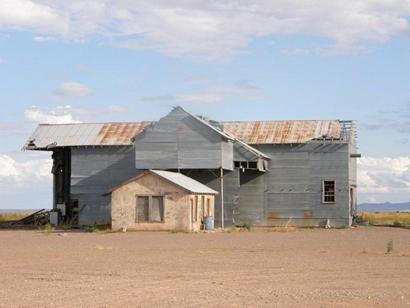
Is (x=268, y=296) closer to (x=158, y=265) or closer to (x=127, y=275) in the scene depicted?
(x=127, y=275)

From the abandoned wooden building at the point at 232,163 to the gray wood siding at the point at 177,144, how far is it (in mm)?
60

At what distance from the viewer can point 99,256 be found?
27.4 meters

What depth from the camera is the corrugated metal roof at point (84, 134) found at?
56969 mm

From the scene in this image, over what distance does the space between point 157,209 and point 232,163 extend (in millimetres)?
7368

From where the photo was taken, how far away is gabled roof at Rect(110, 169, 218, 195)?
152 ft

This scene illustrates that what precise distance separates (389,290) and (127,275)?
260 inches

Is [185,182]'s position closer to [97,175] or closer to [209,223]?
[209,223]

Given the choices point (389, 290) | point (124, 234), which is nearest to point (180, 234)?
point (124, 234)

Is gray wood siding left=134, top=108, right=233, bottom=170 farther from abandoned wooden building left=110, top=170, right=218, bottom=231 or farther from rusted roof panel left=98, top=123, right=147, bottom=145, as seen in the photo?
rusted roof panel left=98, top=123, right=147, bottom=145

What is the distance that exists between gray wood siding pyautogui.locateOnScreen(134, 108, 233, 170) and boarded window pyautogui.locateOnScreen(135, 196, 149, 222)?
414cm

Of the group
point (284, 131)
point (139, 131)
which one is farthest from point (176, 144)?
point (284, 131)

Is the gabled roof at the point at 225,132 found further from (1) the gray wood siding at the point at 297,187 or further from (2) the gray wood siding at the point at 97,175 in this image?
(1) the gray wood siding at the point at 297,187

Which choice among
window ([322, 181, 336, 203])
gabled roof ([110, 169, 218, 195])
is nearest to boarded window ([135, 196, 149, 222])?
gabled roof ([110, 169, 218, 195])

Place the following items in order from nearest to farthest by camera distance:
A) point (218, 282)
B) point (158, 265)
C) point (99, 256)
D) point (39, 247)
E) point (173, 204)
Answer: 1. point (218, 282)
2. point (158, 265)
3. point (99, 256)
4. point (39, 247)
5. point (173, 204)
